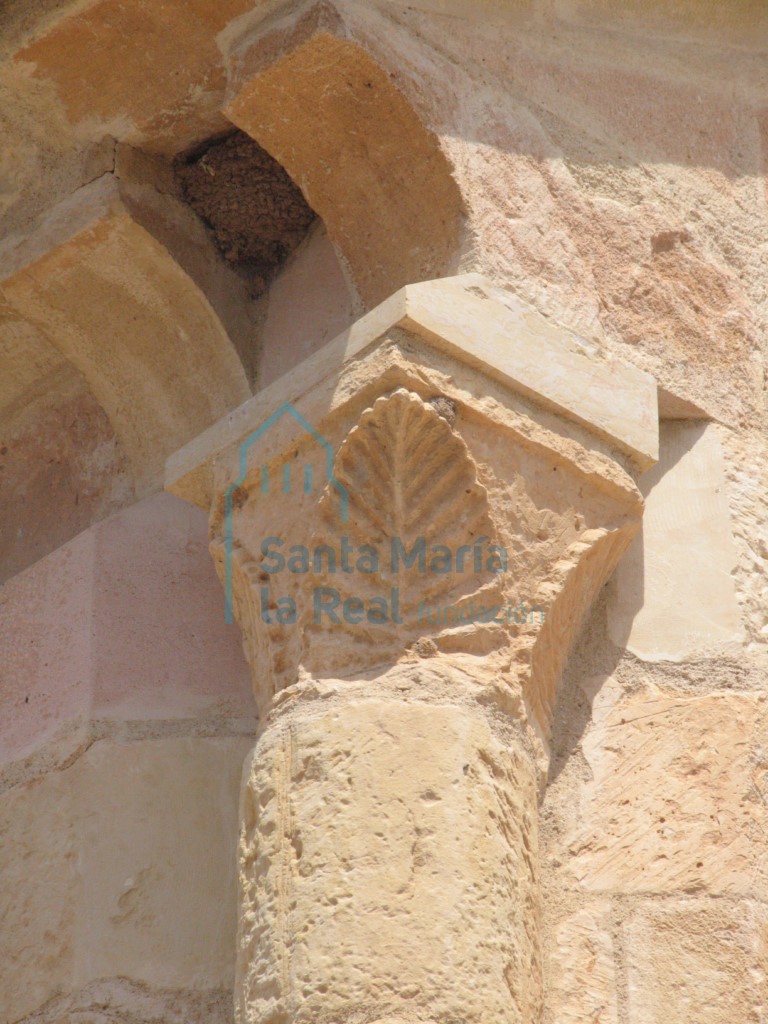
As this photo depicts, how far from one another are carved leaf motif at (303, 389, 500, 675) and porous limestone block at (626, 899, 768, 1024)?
1.34 feet

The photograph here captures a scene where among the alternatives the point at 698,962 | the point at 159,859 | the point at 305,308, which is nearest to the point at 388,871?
the point at 698,962

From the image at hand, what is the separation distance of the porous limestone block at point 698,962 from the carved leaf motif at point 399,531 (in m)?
0.41

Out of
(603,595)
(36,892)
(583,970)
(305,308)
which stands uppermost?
(305,308)

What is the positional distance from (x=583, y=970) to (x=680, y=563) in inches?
21.4

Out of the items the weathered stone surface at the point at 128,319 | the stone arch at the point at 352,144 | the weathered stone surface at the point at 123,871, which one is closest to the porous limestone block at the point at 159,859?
the weathered stone surface at the point at 123,871

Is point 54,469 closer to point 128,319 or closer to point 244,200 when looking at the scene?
point 128,319

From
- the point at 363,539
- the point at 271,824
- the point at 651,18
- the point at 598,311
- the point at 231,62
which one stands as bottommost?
the point at 271,824

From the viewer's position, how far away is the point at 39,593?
2312 mm

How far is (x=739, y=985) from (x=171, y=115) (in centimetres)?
138

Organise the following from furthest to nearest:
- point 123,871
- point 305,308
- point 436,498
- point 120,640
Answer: point 305,308
point 120,640
point 123,871
point 436,498

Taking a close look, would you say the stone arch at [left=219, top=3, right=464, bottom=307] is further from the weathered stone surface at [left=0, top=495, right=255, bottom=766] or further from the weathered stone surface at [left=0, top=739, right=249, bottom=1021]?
the weathered stone surface at [left=0, top=739, right=249, bottom=1021]

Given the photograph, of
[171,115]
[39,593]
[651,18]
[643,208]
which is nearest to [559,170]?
[643,208]

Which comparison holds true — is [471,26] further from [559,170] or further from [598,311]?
[598,311]

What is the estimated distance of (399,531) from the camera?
184cm
